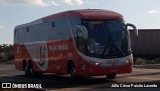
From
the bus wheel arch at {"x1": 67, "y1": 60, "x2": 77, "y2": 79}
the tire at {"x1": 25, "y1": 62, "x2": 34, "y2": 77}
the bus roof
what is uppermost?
the bus roof

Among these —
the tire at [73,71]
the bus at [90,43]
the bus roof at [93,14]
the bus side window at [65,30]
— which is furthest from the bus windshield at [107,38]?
the bus side window at [65,30]

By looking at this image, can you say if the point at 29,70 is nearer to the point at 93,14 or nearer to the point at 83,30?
the point at 93,14

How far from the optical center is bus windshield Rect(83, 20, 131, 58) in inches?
899

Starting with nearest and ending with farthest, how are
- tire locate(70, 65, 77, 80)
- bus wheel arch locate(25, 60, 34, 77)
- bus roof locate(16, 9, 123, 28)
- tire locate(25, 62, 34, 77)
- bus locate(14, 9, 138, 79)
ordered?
bus locate(14, 9, 138, 79), bus roof locate(16, 9, 123, 28), tire locate(70, 65, 77, 80), tire locate(25, 62, 34, 77), bus wheel arch locate(25, 60, 34, 77)

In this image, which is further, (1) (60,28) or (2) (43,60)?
(2) (43,60)

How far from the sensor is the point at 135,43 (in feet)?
198

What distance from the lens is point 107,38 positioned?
23.1m

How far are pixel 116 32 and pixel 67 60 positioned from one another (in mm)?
3118

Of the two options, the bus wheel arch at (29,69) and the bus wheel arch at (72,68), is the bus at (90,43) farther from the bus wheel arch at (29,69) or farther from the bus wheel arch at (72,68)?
the bus wheel arch at (29,69)

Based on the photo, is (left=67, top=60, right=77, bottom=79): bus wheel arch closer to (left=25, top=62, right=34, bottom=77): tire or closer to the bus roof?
the bus roof

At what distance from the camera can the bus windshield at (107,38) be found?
2284cm

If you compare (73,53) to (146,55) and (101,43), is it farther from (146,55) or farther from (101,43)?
(146,55)

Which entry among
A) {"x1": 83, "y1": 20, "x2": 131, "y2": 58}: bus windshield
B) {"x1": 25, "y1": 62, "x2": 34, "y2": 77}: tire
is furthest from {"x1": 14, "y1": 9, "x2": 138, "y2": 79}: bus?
{"x1": 25, "y1": 62, "x2": 34, "y2": 77}: tire

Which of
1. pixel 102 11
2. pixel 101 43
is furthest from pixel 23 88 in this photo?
pixel 102 11
